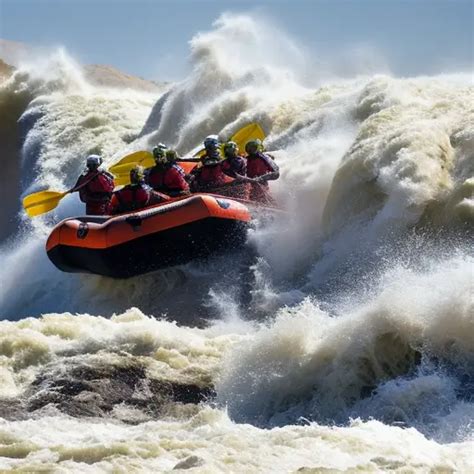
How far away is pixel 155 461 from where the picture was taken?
307 inches

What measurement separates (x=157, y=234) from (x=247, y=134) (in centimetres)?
411

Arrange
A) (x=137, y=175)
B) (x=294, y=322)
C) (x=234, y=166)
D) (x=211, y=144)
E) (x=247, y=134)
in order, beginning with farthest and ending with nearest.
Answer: (x=247, y=134) < (x=211, y=144) < (x=234, y=166) < (x=137, y=175) < (x=294, y=322)

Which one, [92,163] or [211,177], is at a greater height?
[92,163]

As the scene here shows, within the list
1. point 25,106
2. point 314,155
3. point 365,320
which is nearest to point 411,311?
point 365,320

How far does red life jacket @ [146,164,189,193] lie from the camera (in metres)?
14.9

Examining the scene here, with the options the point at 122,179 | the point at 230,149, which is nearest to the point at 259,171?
the point at 230,149

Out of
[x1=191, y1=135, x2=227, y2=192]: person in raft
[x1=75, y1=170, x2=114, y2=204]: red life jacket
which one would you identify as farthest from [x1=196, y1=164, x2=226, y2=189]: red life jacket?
[x1=75, y1=170, x2=114, y2=204]: red life jacket

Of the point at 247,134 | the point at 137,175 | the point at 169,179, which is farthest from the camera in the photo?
the point at 247,134

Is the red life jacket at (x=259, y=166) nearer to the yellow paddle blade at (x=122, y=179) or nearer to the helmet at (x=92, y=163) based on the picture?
the helmet at (x=92, y=163)

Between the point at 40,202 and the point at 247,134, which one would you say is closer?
the point at 40,202

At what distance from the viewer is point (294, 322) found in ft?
34.2

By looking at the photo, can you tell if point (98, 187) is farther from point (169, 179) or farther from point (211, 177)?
point (211, 177)

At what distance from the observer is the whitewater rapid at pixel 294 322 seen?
8.07m

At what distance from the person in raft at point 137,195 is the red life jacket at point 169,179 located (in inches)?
9.7
